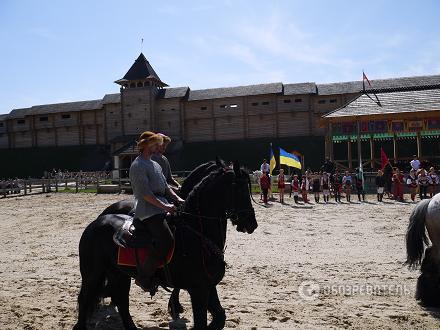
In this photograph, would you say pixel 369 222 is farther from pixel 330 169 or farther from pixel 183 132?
pixel 183 132

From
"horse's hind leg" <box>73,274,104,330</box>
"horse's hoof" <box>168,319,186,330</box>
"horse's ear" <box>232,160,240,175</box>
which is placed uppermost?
"horse's ear" <box>232,160,240,175</box>

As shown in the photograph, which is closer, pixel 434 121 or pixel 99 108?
pixel 434 121

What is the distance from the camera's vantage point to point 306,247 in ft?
32.4

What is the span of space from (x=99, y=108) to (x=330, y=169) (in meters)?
36.3

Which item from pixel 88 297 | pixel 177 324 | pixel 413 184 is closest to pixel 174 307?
pixel 177 324

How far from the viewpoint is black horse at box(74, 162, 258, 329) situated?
4656 mm

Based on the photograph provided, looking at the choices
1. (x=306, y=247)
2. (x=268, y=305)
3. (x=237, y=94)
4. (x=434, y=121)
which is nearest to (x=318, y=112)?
(x=237, y=94)

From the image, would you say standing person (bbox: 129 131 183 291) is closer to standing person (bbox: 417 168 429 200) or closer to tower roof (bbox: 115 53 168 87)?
standing person (bbox: 417 168 429 200)

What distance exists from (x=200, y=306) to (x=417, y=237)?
3742mm

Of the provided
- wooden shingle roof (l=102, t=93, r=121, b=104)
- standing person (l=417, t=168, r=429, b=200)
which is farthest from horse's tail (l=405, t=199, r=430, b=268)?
wooden shingle roof (l=102, t=93, r=121, b=104)

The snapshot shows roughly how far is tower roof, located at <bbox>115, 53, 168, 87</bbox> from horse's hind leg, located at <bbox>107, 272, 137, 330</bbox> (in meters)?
45.7

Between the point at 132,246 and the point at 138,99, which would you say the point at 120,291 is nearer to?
the point at 132,246

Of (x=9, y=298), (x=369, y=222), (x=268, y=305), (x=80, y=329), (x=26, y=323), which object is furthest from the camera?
(x=369, y=222)

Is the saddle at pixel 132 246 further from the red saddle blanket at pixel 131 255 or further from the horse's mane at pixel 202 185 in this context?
the horse's mane at pixel 202 185
